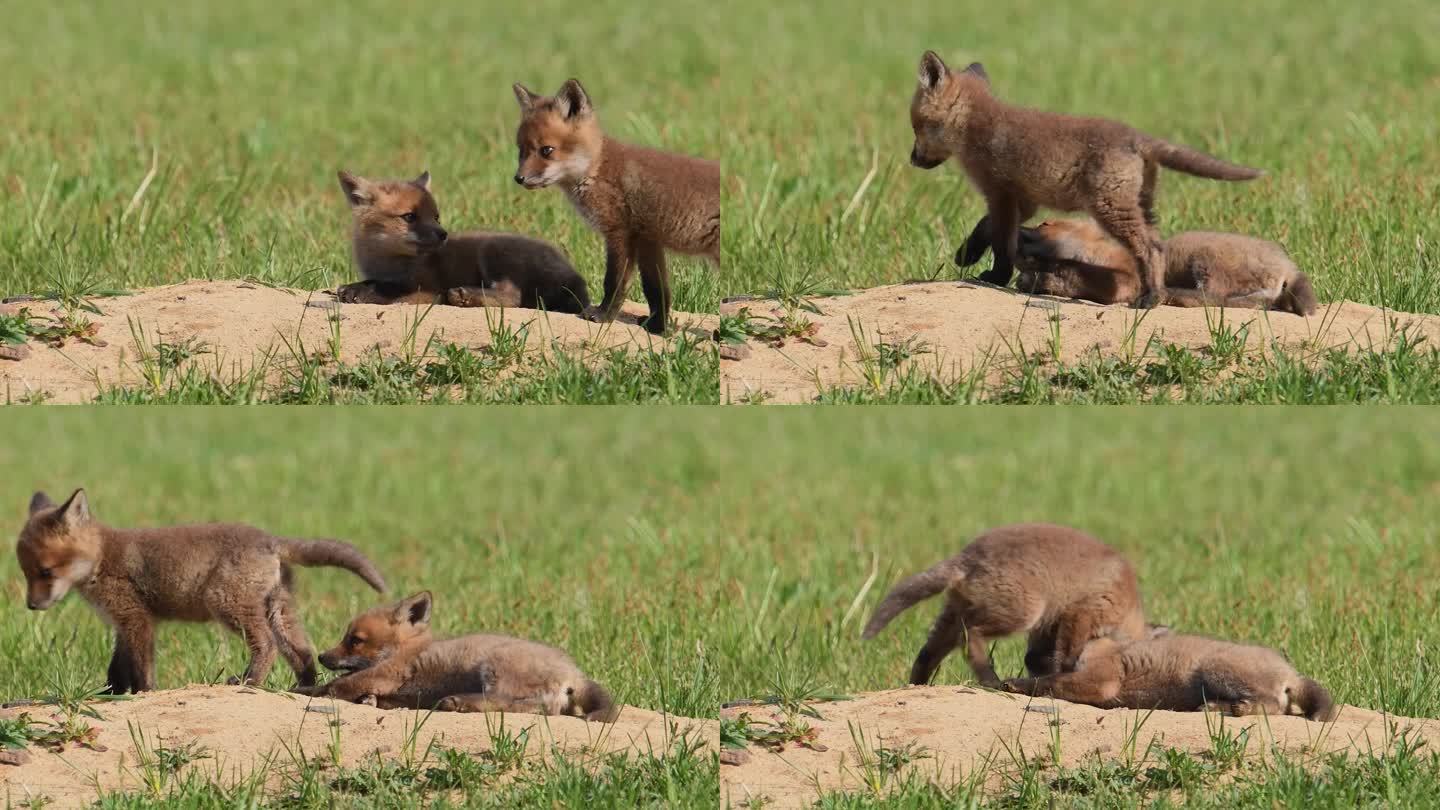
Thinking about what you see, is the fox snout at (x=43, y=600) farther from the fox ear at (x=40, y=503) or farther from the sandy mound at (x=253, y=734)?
the sandy mound at (x=253, y=734)

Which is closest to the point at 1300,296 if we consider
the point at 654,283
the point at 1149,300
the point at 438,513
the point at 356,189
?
the point at 1149,300

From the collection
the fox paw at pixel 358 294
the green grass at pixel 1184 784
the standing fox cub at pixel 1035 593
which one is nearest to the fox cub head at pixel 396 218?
the fox paw at pixel 358 294

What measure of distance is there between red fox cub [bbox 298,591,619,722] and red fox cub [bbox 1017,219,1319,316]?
3160mm

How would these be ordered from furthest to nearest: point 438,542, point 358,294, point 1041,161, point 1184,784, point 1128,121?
point 1128,121 < point 438,542 < point 358,294 < point 1041,161 < point 1184,784

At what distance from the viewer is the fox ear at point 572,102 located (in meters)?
9.09

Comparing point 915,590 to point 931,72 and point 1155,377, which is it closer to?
point 1155,377

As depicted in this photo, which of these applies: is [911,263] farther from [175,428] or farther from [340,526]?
[175,428]

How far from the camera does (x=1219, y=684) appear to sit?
27.2 ft

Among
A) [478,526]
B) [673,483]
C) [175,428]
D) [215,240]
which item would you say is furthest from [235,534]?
[175,428]

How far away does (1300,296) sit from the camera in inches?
384

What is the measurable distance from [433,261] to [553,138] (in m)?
1.28

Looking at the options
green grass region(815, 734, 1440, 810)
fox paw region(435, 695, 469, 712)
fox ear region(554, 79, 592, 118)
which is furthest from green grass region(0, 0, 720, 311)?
green grass region(815, 734, 1440, 810)

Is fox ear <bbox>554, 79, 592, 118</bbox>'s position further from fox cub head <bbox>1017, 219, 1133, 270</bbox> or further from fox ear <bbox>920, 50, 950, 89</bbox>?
fox cub head <bbox>1017, 219, 1133, 270</bbox>

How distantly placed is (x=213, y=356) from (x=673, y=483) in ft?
21.7
